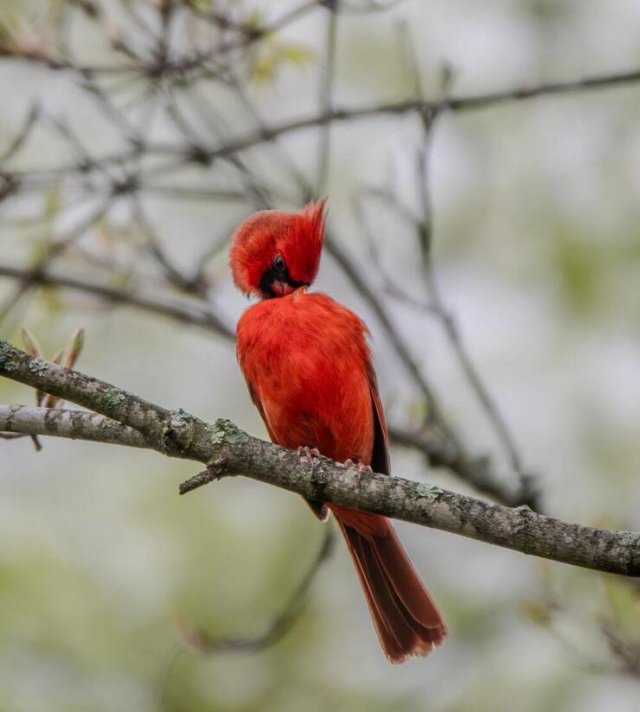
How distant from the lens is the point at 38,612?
6902 millimetres

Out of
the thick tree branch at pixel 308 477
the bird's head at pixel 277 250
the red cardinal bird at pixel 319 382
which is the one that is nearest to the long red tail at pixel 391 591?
the red cardinal bird at pixel 319 382

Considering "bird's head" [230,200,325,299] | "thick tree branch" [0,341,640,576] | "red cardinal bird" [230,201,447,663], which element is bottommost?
"thick tree branch" [0,341,640,576]

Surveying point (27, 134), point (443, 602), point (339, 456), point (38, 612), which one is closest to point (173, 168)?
point (27, 134)

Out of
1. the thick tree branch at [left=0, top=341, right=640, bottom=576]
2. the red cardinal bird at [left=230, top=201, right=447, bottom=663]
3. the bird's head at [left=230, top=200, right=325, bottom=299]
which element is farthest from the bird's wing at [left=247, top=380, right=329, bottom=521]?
the thick tree branch at [left=0, top=341, right=640, bottom=576]

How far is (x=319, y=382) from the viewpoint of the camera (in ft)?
14.7

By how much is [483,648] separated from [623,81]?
3911mm

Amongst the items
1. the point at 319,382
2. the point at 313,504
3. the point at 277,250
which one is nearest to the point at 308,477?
the point at 319,382

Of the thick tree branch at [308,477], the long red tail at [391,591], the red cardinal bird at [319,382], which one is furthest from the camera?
the long red tail at [391,591]

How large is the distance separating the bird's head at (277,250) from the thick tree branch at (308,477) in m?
1.33

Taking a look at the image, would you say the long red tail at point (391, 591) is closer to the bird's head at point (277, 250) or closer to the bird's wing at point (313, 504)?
the bird's wing at point (313, 504)

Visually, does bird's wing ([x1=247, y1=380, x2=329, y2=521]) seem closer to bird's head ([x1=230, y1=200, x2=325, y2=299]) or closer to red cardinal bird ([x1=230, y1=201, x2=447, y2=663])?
red cardinal bird ([x1=230, y1=201, x2=447, y2=663])

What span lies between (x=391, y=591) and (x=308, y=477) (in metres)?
1.52

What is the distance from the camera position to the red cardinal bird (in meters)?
4.49

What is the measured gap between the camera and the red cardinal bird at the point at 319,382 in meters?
4.49
